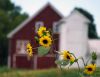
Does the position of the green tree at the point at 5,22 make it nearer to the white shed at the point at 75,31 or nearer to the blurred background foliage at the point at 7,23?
the blurred background foliage at the point at 7,23

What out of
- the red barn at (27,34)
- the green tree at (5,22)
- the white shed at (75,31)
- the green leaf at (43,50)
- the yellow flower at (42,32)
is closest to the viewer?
the green leaf at (43,50)

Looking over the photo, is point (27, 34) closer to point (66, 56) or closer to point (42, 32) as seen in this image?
point (42, 32)

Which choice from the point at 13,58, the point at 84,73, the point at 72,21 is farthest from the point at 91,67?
the point at 13,58

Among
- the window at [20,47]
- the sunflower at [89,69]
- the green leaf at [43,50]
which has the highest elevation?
the window at [20,47]

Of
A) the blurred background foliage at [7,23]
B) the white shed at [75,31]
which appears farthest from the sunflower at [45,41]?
the blurred background foliage at [7,23]

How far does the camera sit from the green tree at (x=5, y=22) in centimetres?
6875

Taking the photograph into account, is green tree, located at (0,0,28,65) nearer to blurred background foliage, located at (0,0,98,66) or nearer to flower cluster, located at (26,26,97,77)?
blurred background foliage, located at (0,0,98,66)

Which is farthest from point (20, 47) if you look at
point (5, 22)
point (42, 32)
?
point (42, 32)

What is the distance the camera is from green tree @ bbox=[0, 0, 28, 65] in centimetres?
6875

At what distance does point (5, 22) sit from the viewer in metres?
73.5

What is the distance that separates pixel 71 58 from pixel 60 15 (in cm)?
4434

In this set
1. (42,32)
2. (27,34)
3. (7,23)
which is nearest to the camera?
(42,32)

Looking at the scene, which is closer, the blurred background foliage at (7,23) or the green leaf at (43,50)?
the green leaf at (43,50)

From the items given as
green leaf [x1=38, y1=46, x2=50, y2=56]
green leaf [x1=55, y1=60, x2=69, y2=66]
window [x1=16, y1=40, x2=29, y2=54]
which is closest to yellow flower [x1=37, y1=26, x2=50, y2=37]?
green leaf [x1=38, y1=46, x2=50, y2=56]
